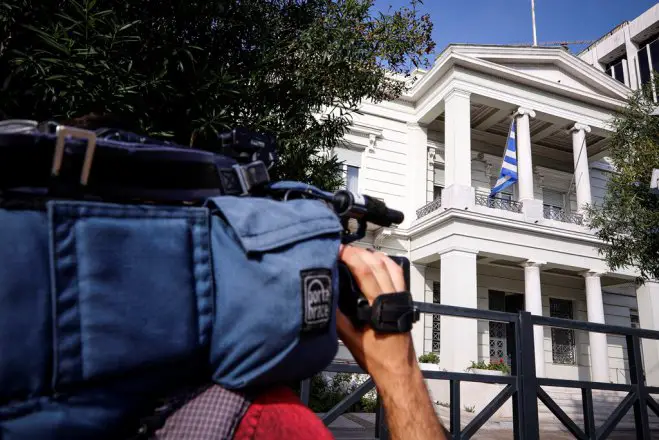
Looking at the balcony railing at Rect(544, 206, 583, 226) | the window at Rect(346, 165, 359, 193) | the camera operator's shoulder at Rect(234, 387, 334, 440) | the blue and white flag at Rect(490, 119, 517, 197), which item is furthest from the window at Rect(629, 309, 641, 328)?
the camera operator's shoulder at Rect(234, 387, 334, 440)

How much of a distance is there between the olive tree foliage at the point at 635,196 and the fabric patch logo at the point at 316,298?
10.6m

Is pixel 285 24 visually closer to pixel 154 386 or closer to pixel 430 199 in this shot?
pixel 154 386

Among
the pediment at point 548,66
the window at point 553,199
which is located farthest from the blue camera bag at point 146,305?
the window at point 553,199

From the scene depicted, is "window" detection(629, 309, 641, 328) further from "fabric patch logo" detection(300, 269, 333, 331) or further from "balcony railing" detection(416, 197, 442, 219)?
"fabric patch logo" detection(300, 269, 333, 331)

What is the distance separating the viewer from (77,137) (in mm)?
705

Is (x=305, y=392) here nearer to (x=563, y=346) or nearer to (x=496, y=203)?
(x=496, y=203)

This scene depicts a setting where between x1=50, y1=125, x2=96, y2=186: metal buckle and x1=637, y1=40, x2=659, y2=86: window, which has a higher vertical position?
x1=637, y1=40, x2=659, y2=86: window

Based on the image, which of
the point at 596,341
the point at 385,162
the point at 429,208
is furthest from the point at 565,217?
the point at 385,162

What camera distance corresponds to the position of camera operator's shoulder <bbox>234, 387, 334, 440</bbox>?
78 cm

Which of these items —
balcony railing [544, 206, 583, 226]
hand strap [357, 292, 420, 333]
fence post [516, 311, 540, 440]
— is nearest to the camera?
hand strap [357, 292, 420, 333]

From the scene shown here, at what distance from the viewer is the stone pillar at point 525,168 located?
551 inches

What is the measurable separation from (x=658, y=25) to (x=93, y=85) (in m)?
25.3

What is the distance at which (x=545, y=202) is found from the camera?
17.8 m

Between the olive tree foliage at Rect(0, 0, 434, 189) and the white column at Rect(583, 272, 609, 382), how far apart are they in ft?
36.3
